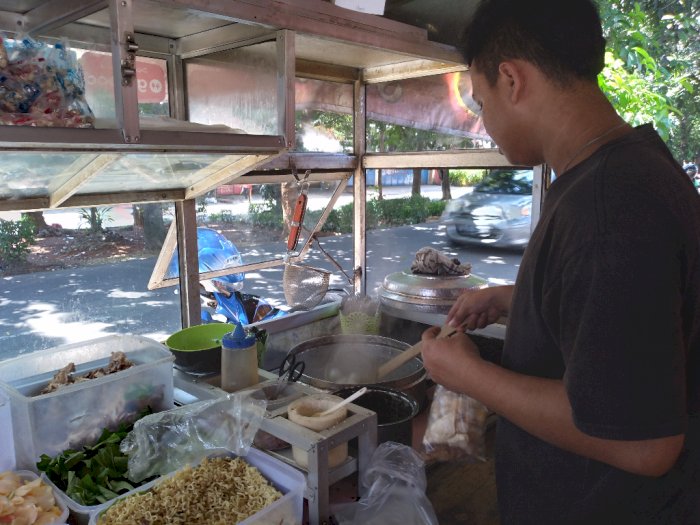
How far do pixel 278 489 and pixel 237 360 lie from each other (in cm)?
51

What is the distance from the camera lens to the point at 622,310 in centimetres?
82

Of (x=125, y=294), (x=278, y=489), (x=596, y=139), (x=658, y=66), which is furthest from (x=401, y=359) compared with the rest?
(x=658, y=66)

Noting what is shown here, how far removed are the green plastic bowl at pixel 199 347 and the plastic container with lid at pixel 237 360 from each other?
11 cm

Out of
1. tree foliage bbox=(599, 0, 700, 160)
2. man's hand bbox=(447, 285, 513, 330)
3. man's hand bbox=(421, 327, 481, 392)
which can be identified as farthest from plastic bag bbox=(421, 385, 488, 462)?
tree foliage bbox=(599, 0, 700, 160)

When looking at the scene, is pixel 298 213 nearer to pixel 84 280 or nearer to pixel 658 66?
pixel 84 280

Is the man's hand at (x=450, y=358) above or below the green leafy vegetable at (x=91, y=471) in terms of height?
above

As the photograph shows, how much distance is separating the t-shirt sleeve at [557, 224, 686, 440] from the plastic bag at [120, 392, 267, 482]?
1082 mm

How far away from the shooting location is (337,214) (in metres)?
3.61

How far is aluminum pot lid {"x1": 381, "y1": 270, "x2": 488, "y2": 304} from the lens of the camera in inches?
112

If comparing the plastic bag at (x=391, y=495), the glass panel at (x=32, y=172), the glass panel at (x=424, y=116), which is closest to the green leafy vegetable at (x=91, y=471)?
the plastic bag at (x=391, y=495)

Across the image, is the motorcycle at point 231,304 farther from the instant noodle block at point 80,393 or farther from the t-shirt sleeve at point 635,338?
the t-shirt sleeve at point 635,338

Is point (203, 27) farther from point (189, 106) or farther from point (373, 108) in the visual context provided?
point (373, 108)

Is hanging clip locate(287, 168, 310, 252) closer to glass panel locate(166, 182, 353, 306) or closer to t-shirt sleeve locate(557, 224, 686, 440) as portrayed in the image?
glass panel locate(166, 182, 353, 306)

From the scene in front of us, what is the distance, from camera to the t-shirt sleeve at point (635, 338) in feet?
2.70
